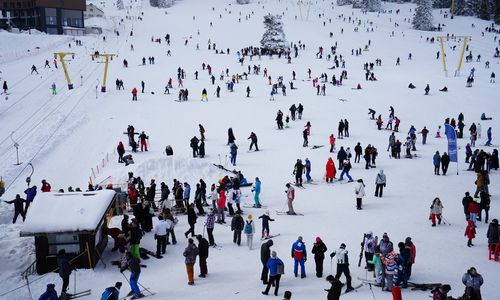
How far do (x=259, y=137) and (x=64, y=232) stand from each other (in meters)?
16.7

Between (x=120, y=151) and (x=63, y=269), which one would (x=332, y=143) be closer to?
(x=120, y=151)

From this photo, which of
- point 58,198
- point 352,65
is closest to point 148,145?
point 58,198

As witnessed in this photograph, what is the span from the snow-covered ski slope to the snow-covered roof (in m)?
1.28

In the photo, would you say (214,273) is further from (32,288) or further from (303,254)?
(32,288)

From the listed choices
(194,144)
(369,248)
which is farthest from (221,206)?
(194,144)

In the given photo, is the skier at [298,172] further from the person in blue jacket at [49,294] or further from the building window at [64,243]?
the person in blue jacket at [49,294]

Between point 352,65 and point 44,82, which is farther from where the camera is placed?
point 352,65

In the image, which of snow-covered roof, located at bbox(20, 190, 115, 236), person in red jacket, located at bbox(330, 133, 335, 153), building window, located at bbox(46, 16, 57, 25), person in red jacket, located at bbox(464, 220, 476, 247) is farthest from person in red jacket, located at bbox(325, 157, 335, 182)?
building window, located at bbox(46, 16, 57, 25)

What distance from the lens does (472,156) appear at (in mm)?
21797

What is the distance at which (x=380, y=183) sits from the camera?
58.2ft

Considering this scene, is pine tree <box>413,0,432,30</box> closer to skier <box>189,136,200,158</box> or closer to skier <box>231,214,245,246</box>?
skier <box>189,136,200,158</box>

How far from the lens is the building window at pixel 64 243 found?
12.2m

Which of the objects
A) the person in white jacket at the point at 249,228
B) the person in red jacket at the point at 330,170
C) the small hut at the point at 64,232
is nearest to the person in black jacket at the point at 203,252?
the person in white jacket at the point at 249,228

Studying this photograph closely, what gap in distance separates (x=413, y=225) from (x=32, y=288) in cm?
1125
